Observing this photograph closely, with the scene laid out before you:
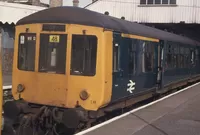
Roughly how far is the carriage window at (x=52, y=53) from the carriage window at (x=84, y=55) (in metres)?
0.23

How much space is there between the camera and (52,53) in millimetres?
9258

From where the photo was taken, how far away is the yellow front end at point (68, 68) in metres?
8.86

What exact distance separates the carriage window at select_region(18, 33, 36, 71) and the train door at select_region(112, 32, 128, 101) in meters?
1.92

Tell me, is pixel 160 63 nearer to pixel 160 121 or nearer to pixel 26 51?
pixel 160 121

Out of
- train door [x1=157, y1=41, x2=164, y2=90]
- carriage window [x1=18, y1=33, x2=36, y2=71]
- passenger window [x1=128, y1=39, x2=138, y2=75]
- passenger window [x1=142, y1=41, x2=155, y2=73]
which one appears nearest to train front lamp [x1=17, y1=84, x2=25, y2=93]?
carriage window [x1=18, y1=33, x2=36, y2=71]

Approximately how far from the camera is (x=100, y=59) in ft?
29.1

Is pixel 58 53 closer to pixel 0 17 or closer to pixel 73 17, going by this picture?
pixel 73 17

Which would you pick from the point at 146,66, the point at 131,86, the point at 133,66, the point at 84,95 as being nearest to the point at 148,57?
the point at 146,66

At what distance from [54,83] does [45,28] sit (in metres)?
1.29

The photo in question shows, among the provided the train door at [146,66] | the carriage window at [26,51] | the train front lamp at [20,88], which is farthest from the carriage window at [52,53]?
the train door at [146,66]

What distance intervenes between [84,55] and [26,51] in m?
1.53

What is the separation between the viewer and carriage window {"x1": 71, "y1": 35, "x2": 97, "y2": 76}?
892 cm

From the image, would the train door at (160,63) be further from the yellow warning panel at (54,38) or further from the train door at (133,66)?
the yellow warning panel at (54,38)

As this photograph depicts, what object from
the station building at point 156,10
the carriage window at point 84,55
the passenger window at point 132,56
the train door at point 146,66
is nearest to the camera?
the carriage window at point 84,55
